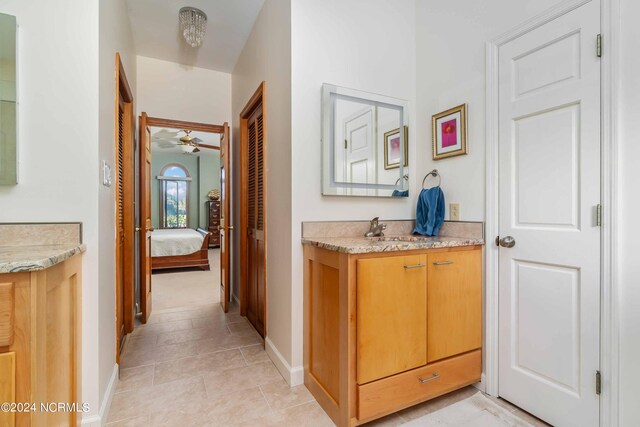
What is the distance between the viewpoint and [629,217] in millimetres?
1327

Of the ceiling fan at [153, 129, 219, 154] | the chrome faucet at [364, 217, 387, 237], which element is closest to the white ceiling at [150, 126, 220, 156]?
the ceiling fan at [153, 129, 219, 154]

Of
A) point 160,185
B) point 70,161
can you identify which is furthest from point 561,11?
point 160,185

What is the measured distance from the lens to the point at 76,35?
4.82 feet

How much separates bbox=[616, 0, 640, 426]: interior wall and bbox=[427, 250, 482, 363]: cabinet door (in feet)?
2.11

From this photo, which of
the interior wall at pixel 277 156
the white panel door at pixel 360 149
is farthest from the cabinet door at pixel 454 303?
the interior wall at pixel 277 156

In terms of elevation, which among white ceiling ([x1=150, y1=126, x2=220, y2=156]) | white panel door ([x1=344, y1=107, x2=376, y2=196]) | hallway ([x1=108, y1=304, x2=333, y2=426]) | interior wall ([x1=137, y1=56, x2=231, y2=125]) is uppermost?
white ceiling ([x1=150, y1=126, x2=220, y2=156])

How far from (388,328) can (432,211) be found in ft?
3.08

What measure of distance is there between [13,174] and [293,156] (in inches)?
54.0

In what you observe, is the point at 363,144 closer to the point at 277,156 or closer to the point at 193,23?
the point at 277,156

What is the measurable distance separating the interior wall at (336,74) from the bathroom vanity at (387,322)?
0.18m

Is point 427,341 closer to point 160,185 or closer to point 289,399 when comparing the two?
point 289,399

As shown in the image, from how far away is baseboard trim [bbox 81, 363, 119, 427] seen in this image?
1.50m

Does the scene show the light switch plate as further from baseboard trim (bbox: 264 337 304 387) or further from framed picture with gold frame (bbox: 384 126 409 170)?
framed picture with gold frame (bbox: 384 126 409 170)

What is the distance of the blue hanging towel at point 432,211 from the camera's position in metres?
2.12
